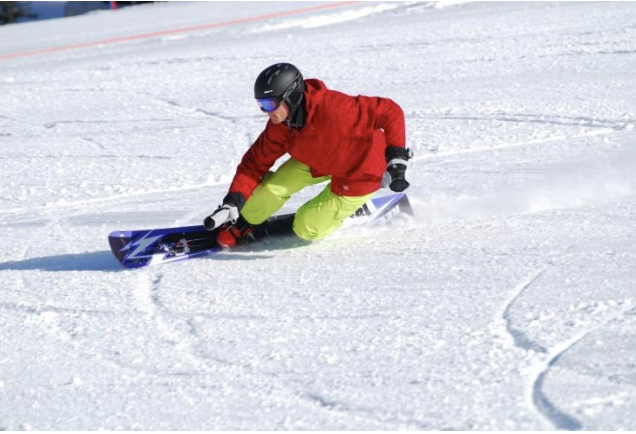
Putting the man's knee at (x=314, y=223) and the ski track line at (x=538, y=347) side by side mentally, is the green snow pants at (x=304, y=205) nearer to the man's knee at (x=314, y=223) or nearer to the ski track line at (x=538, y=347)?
the man's knee at (x=314, y=223)

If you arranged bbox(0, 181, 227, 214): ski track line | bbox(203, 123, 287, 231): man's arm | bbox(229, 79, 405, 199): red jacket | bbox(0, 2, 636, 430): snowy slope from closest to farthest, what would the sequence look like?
bbox(0, 2, 636, 430): snowy slope
bbox(229, 79, 405, 199): red jacket
bbox(203, 123, 287, 231): man's arm
bbox(0, 181, 227, 214): ski track line

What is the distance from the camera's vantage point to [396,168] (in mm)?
5145

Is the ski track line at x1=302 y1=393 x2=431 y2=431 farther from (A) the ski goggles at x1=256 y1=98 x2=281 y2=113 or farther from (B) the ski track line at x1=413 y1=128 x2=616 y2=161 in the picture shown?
(B) the ski track line at x1=413 y1=128 x2=616 y2=161

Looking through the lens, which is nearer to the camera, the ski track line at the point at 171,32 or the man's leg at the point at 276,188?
the man's leg at the point at 276,188

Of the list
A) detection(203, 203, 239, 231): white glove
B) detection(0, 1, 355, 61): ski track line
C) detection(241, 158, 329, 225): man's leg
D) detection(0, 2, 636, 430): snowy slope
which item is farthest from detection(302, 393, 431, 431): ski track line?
detection(0, 1, 355, 61): ski track line

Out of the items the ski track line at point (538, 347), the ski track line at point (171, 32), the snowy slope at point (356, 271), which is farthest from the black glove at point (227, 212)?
the ski track line at point (171, 32)

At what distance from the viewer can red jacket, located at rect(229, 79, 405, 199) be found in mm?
5293

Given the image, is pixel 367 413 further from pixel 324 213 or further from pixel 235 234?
pixel 235 234

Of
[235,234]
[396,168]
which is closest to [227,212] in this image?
[235,234]

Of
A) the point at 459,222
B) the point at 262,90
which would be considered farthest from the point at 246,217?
the point at 459,222

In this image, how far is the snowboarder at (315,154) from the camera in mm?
5176

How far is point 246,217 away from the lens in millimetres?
5770

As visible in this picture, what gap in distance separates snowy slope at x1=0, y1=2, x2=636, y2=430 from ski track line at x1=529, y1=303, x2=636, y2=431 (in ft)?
0.03

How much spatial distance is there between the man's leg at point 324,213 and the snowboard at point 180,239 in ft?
0.96
